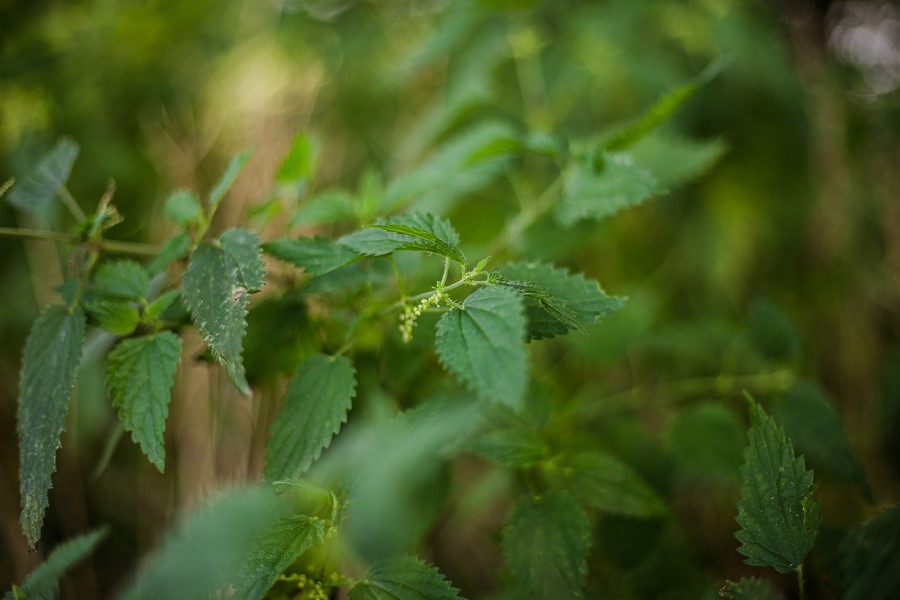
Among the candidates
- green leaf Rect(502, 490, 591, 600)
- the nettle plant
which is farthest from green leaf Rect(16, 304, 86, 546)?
green leaf Rect(502, 490, 591, 600)

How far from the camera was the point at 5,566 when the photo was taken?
4.17 feet

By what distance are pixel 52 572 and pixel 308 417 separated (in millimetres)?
399

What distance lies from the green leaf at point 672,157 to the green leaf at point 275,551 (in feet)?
2.68

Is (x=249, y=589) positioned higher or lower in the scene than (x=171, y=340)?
Answer: lower

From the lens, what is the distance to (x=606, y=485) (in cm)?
84

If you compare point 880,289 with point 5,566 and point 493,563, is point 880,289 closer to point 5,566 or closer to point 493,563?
point 493,563

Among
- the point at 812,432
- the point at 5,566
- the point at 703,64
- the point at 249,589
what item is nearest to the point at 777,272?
the point at 703,64

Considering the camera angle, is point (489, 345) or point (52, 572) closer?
point (489, 345)

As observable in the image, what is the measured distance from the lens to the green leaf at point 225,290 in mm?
613

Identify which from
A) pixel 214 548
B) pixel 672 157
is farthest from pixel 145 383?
pixel 672 157

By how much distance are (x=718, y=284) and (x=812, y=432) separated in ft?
2.26

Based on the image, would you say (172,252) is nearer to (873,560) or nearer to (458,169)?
(458,169)

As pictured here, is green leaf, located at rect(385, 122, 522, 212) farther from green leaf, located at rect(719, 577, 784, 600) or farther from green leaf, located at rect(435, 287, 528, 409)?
green leaf, located at rect(719, 577, 784, 600)

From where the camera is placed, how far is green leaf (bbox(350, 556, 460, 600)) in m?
0.65
